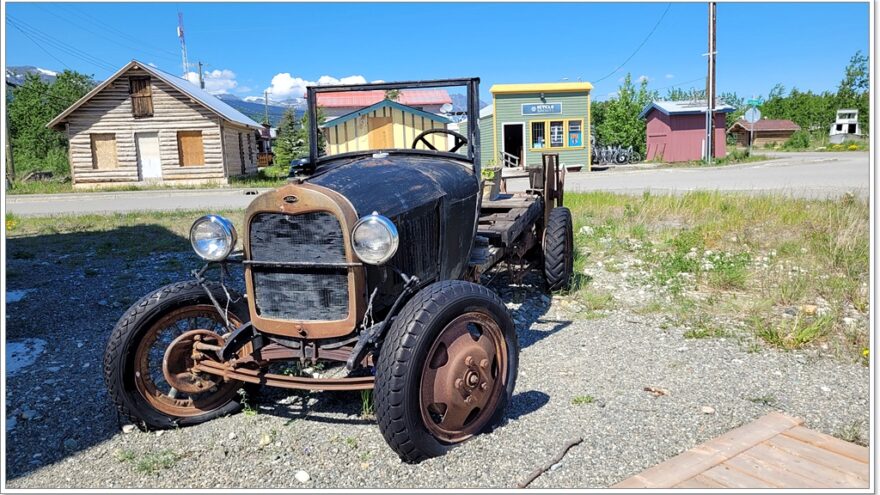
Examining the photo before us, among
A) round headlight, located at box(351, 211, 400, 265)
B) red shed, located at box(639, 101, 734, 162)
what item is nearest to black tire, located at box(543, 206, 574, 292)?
round headlight, located at box(351, 211, 400, 265)

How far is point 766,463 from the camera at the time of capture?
2.74 meters

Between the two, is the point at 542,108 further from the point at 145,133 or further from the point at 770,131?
the point at 770,131

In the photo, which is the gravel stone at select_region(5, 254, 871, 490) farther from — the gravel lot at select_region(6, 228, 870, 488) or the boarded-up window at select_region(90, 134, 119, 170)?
the boarded-up window at select_region(90, 134, 119, 170)

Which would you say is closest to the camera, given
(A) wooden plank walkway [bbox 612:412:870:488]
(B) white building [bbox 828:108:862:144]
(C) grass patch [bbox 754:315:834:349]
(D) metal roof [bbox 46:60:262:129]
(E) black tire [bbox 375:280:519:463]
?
(A) wooden plank walkway [bbox 612:412:870:488]

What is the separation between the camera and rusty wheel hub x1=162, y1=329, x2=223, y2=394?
10.9ft

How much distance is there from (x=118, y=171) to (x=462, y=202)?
2244 cm

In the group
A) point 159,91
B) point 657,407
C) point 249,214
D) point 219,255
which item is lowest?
point 657,407

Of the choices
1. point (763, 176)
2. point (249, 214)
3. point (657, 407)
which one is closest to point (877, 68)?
point (657, 407)

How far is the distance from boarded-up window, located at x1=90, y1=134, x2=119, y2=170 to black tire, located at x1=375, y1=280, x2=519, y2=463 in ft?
77.5

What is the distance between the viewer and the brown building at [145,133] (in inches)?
885

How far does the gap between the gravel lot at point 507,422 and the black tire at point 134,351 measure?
9 cm

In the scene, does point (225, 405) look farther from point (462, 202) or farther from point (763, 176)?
point (763, 176)

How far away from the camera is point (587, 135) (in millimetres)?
26078

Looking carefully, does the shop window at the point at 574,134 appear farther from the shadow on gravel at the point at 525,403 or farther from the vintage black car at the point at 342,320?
the shadow on gravel at the point at 525,403
